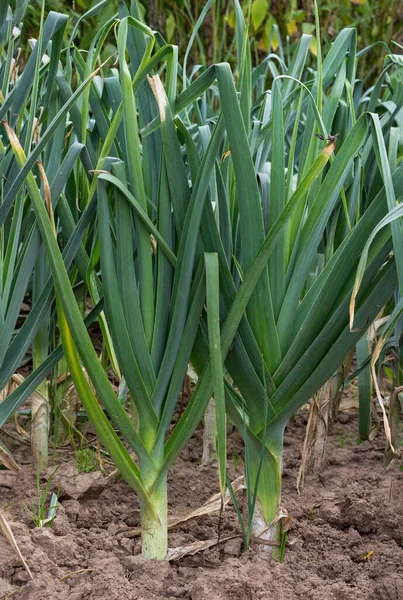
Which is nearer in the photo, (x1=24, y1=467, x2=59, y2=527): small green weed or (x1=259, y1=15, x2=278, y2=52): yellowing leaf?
(x1=24, y1=467, x2=59, y2=527): small green weed

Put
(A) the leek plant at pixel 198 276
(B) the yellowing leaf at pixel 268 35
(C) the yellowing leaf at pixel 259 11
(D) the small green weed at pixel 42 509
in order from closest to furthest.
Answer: (A) the leek plant at pixel 198 276
(D) the small green weed at pixel 42 509
(C) the yellowing leaf at pixel 259 11
(B) the yellowing leaf at pixel 268 35

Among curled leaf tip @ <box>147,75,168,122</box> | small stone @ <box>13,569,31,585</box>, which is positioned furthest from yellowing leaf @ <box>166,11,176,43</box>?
small stone @ <box>13,569,31,585</box>

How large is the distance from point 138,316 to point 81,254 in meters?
0.22

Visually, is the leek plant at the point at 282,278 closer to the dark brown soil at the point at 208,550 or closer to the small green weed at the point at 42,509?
the dark brown soil at the point at 208,550

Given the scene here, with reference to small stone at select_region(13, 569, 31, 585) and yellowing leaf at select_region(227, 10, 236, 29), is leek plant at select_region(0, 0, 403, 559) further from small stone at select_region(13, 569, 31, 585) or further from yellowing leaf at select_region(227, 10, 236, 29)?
yellowing leaf at select_region(227, 10, 236, 29)

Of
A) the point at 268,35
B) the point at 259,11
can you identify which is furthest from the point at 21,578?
the point at 268,35

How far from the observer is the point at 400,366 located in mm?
1493

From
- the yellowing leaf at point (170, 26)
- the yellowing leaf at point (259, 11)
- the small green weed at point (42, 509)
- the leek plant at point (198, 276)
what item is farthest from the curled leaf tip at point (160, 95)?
the yellowing leaf at point (170, 26)

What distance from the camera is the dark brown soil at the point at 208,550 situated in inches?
42.7

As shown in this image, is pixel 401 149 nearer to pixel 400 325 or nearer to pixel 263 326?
pixel 400 325

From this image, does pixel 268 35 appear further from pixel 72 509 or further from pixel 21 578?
pixel 21 578

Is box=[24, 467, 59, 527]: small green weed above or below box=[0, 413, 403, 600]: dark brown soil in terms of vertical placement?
above

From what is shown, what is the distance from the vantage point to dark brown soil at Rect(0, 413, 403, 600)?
1085mm

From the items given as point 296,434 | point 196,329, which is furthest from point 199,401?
point 296,434
